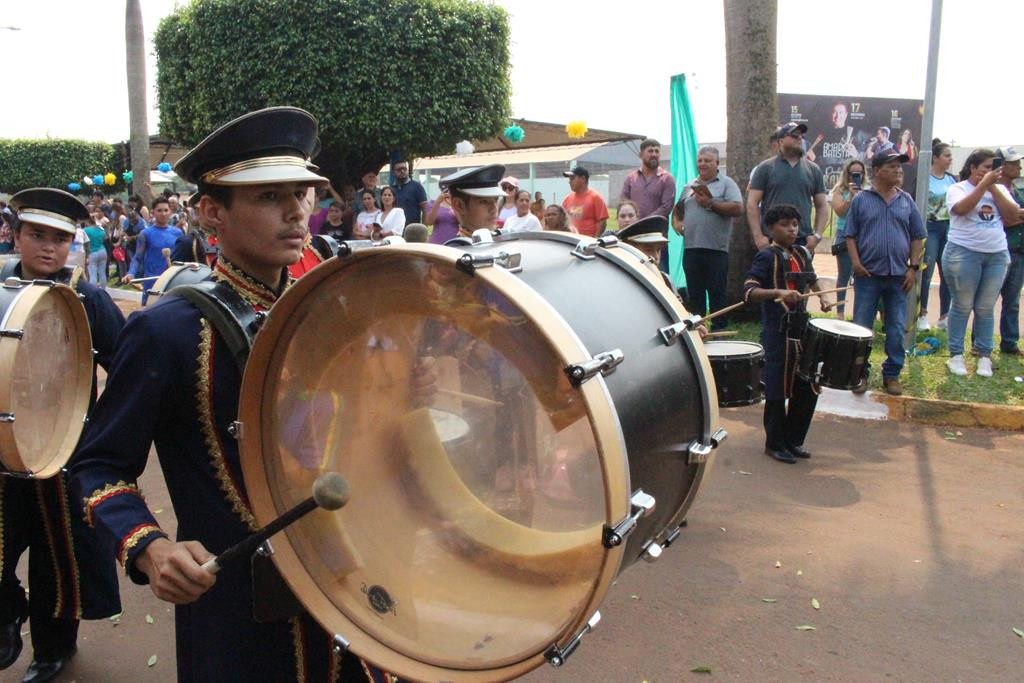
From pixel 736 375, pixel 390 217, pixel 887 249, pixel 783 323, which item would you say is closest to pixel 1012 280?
pixel 887 249

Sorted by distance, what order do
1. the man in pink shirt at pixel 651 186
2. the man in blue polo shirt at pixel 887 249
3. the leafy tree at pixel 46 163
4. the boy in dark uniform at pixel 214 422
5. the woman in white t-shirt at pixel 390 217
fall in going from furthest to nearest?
the leafy tree at pixel 46 163, the woman in white t-shirt at pixel 390 217, the man in pink shirt at pixel 651 186, the man in blue polo shirt at pixel 887 249, the boy in dark uniform at pixel 214 422

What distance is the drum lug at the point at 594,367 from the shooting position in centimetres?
156

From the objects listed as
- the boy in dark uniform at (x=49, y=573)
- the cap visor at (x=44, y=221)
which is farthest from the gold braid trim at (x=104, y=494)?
the cap visor at (x=44, y=221)

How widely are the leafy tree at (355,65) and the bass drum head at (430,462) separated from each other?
1356cm

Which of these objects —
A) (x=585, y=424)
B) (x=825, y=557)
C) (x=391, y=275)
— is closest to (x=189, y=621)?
(x=391, y=275)

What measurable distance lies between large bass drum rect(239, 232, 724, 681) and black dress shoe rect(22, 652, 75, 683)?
2.37m

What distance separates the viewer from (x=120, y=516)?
198 cm

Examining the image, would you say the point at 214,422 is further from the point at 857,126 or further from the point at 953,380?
the point at 857,126

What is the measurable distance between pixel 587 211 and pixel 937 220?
3835mm

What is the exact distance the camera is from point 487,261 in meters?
1.66

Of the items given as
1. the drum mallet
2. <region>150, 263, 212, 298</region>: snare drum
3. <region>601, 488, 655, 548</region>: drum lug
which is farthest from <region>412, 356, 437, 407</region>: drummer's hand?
<region>150, 263, 212, 298</region>: snare drum

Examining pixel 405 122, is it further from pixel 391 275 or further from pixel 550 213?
pixel 391 275

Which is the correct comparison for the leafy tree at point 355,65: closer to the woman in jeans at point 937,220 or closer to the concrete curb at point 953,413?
the woman in jeans at point 937,220

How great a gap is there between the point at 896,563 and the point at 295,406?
3574mm
